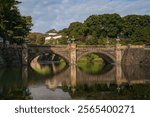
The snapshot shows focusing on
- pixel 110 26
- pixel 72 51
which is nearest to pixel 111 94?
pixel 72 51

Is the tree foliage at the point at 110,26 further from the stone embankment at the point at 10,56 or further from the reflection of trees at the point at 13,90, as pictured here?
the reflection of trees at the point at 13,90

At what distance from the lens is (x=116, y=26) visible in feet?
366

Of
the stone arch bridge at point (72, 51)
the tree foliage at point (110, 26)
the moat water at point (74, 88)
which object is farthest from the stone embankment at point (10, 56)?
the tree foliage at point (110, 26)

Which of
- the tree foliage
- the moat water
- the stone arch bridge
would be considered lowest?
the moat water

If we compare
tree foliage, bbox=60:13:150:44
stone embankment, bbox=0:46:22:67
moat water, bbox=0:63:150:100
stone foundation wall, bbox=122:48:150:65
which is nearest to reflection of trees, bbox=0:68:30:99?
moat water, bbox=0:63:150:100

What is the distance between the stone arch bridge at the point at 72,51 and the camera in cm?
6700

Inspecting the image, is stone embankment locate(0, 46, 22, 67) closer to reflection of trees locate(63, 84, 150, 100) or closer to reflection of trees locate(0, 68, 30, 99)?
reflection of trees locate(0, 68, 30, 99)

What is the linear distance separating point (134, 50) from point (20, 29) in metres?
24.5

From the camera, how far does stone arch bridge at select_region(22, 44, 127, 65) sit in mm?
67000

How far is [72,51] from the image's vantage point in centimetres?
7181

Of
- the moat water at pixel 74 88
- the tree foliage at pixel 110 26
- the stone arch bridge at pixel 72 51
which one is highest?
the tree foliage at pixel 110 26

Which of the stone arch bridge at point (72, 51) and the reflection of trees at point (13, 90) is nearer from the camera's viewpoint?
the reflection of trees at point (13, 90)

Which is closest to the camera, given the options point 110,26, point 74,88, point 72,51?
point 74,88

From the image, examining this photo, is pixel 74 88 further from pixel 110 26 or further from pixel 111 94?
pixel 110 26
